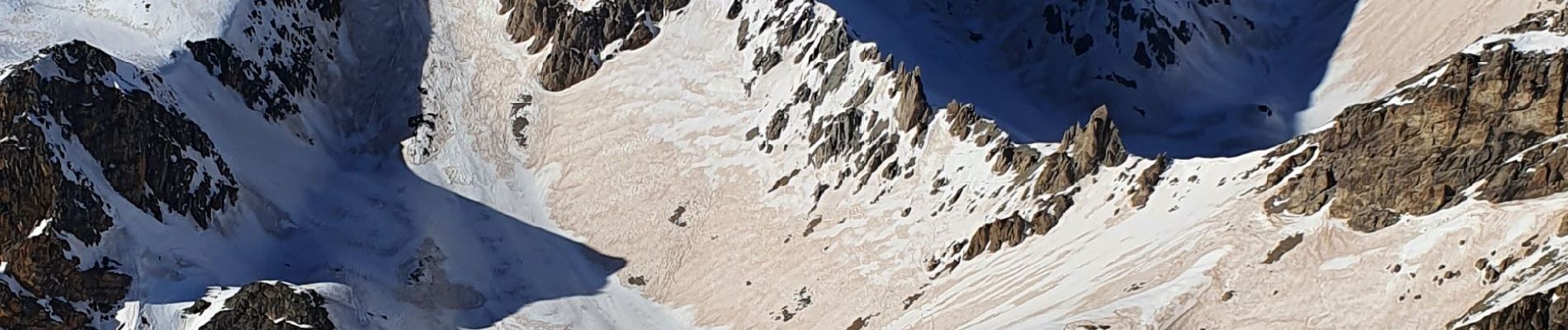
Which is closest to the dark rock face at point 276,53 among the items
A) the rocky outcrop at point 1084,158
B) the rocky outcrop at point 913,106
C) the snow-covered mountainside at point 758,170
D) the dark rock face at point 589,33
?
the snow-covered mountainside at point 758,170

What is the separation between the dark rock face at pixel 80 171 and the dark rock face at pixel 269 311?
18.1ft

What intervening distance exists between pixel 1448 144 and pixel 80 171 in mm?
62894

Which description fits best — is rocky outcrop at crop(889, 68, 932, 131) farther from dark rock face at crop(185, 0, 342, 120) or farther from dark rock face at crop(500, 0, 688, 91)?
dark rock face at crop(185, 0, 342, 120)

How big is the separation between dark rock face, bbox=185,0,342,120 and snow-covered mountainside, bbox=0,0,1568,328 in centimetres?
27

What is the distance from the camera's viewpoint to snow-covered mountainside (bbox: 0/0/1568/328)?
8894cm

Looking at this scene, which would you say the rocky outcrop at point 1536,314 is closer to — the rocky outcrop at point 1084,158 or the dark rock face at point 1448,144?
the dark rock face at point 1448,144

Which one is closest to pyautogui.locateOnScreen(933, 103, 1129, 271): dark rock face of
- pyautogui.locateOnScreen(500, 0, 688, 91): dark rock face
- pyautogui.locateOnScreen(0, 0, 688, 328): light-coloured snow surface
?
pyautogui.locateOnScreen(0, 0, 688, 328): light-coloured snow surface

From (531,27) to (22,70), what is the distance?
32.9 meters

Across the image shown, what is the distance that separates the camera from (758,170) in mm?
117250

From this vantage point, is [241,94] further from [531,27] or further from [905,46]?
[905,46]

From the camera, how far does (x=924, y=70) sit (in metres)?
120

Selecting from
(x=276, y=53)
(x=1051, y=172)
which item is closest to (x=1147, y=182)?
(x=1051, y=172)

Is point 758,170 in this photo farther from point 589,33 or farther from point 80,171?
point 80,171

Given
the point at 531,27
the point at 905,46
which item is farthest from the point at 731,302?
the point at 531,27
